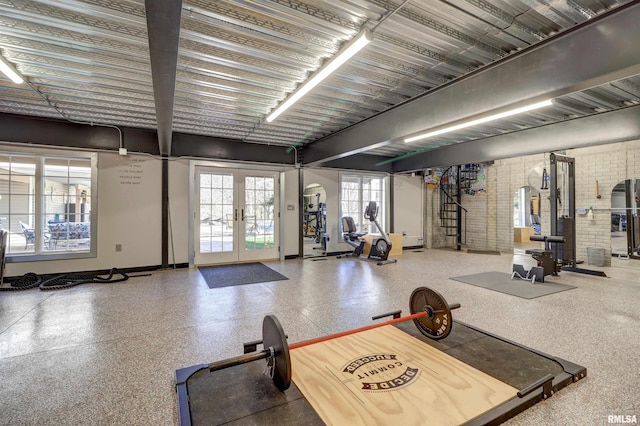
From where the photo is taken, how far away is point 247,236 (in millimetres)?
7074

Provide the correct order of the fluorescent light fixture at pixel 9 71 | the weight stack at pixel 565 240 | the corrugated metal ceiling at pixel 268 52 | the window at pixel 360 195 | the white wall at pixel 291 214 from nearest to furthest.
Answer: the corrugated metal ceiling at pixel 268 52, the fluorescent light fixture at pixel 9 71, the weight stack at pixel 565 240, the white wall at pixel 291 214, the window at pixel 360 195

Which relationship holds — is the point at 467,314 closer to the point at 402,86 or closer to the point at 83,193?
the point at 402,86

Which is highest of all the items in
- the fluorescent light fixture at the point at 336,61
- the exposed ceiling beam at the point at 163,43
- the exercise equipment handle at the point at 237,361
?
the fluorescent light fixture at the point at 336,61

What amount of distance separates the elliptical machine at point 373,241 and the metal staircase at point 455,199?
3.57 m

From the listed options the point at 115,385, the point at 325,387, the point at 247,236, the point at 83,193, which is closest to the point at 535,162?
the point at 247,236

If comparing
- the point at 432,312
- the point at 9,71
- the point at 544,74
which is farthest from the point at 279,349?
the point at 9,71

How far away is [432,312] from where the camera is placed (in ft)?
8.89

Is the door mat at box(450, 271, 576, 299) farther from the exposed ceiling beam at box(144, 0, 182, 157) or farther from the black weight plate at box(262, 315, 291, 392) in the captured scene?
the exposed ceiling beam at box(144, 0, 182, 157)

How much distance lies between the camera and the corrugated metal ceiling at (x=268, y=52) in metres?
2.39

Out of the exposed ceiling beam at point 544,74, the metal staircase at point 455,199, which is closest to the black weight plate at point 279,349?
the exposed ceiling beam at point 544,74

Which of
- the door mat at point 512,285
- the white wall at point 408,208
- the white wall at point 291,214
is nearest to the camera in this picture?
the door mat at point 512,285

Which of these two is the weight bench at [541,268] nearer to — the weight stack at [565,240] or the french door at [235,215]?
the weight stack at [565,240]

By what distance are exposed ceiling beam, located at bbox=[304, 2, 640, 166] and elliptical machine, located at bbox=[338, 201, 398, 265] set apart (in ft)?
10.9

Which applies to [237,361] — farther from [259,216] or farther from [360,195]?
[360,195]
